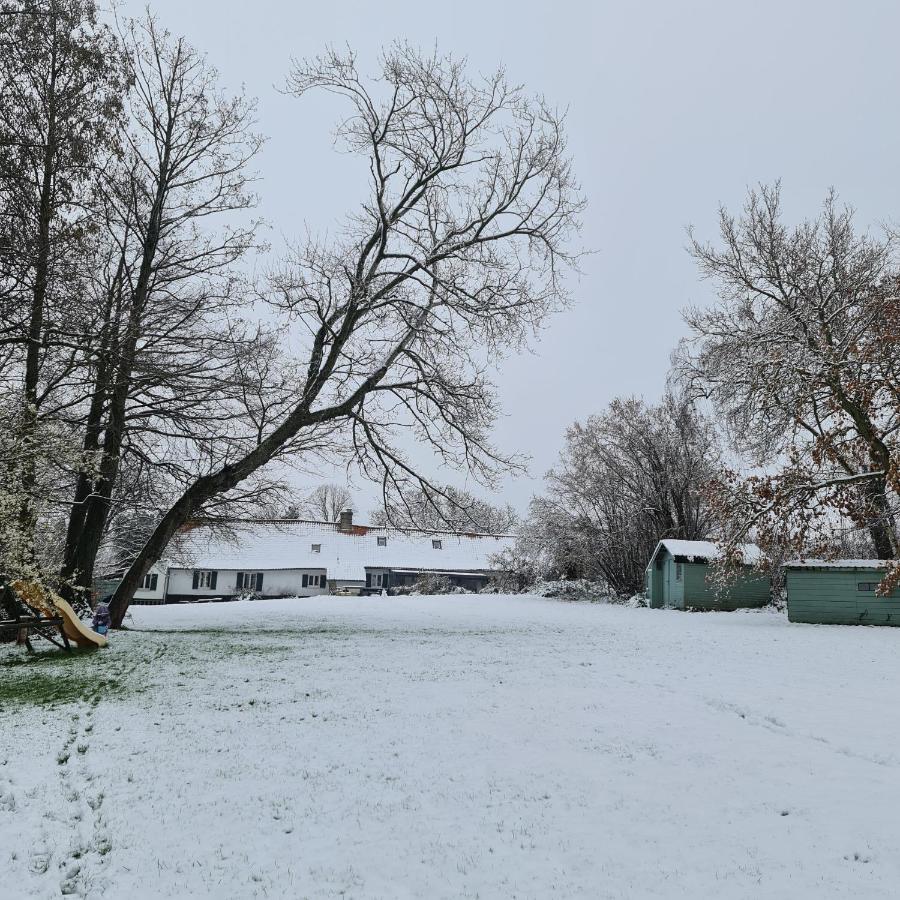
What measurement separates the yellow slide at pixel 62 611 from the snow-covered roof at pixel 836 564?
62.0ft

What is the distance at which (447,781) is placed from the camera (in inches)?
218

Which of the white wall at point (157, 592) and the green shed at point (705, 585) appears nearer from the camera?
the green shed at point (705, 585)

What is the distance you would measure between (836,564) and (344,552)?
36774 millimetres

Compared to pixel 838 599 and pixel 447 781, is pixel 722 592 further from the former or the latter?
pixel 447 781

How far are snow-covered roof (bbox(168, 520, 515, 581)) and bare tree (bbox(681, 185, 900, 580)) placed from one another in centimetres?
2611

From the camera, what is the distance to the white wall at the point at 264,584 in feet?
163

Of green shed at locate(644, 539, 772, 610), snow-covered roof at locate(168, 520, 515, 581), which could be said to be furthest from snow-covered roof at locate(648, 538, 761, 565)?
snow-covered roof at locate(168, 520, 515, 581)

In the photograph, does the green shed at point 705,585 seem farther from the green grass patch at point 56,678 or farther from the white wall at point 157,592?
the white wall at point 157,592

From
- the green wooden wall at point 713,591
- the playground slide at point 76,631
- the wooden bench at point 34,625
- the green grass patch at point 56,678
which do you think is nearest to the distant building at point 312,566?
the green wooden wall at point 713,591

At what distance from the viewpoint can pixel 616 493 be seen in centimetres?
3691

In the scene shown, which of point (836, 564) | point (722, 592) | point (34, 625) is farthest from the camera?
point (722, 592)

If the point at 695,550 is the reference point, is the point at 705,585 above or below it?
below

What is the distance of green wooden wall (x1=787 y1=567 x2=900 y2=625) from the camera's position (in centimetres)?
2094

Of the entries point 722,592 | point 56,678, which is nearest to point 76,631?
point 56,678
